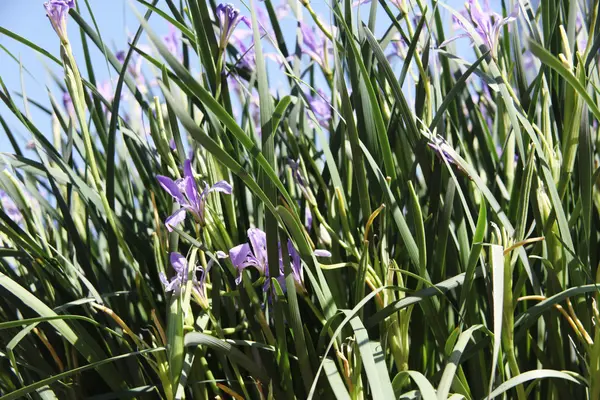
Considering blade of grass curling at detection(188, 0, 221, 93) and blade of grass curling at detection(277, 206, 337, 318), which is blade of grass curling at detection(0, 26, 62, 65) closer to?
blade of grass curling at detection(188, 0, 221, 93)

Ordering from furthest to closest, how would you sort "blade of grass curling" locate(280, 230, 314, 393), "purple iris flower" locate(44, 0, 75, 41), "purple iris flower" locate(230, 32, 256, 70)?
1. "purple iris flower" locate(230, 32, 256, 70)
2. "purple iris flower" locate(44, 0, 75, 41)
3. "blade of grass curling" locate(280, 230, 314, 393)

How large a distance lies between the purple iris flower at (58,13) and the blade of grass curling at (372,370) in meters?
0.43

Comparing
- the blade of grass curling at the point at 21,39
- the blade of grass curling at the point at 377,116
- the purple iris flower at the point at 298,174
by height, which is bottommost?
the purple iris flower at the point at 298,174

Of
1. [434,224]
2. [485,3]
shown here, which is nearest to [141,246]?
[434,224]

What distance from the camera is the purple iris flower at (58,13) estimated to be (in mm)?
695

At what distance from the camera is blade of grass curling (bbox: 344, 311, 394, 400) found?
0.50m

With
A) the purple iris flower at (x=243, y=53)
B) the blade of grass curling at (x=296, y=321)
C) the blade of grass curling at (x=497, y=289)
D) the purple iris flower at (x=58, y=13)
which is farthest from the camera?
the purple iris flower at (x=243, y=53)

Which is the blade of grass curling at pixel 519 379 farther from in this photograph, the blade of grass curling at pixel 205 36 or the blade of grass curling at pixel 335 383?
the blade of grass curling at pixel 205 36

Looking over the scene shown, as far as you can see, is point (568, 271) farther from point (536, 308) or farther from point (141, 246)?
point (141, 246)

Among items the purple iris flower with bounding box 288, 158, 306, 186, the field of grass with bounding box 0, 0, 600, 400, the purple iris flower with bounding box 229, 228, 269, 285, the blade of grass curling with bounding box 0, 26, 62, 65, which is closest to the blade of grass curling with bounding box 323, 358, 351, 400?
the field of grass with bounding box 0, 0, 600, 400

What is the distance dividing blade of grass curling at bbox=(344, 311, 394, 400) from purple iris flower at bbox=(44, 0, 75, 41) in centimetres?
43

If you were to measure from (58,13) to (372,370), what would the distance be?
49cm

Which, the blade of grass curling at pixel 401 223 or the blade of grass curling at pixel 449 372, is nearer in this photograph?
the blade of grass curling at pixel 449 372

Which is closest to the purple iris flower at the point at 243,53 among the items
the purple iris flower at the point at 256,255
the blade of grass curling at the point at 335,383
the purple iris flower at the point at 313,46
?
the purple iris flower at the point at 313,46
